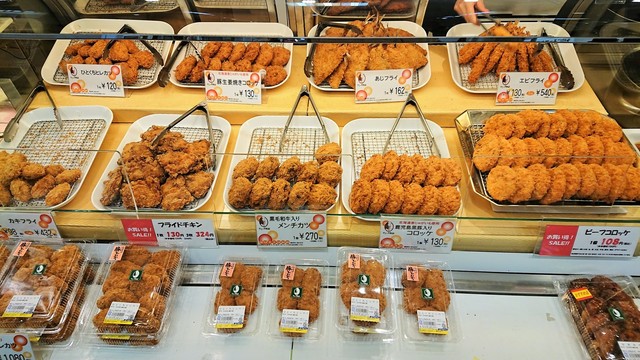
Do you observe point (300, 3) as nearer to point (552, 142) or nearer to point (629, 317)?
point (552, 142)

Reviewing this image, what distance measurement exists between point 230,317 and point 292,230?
0.49m

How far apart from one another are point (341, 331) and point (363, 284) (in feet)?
0.77

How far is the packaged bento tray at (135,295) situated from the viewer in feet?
6.89

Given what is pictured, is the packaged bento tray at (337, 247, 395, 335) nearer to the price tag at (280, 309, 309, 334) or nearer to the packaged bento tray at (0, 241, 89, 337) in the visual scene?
the price tag at (280, 309, 309, 334)

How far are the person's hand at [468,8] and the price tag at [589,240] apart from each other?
1487mm

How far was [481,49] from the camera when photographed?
300cm

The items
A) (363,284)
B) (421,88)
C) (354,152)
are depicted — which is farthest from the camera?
(421,88)

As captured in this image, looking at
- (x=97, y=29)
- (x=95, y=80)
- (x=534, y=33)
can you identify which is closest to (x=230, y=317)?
(x=95, y=80)

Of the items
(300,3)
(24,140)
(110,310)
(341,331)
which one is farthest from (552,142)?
(24,140)

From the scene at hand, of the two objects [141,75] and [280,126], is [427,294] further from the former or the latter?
[141,75]

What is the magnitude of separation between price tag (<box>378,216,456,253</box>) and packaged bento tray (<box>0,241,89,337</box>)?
1.50 m

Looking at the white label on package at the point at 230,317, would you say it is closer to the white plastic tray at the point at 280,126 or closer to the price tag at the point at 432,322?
the price tag at the point at 432,322

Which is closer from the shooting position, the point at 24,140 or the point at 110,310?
the point at 110,310

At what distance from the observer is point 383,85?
2.84 m
